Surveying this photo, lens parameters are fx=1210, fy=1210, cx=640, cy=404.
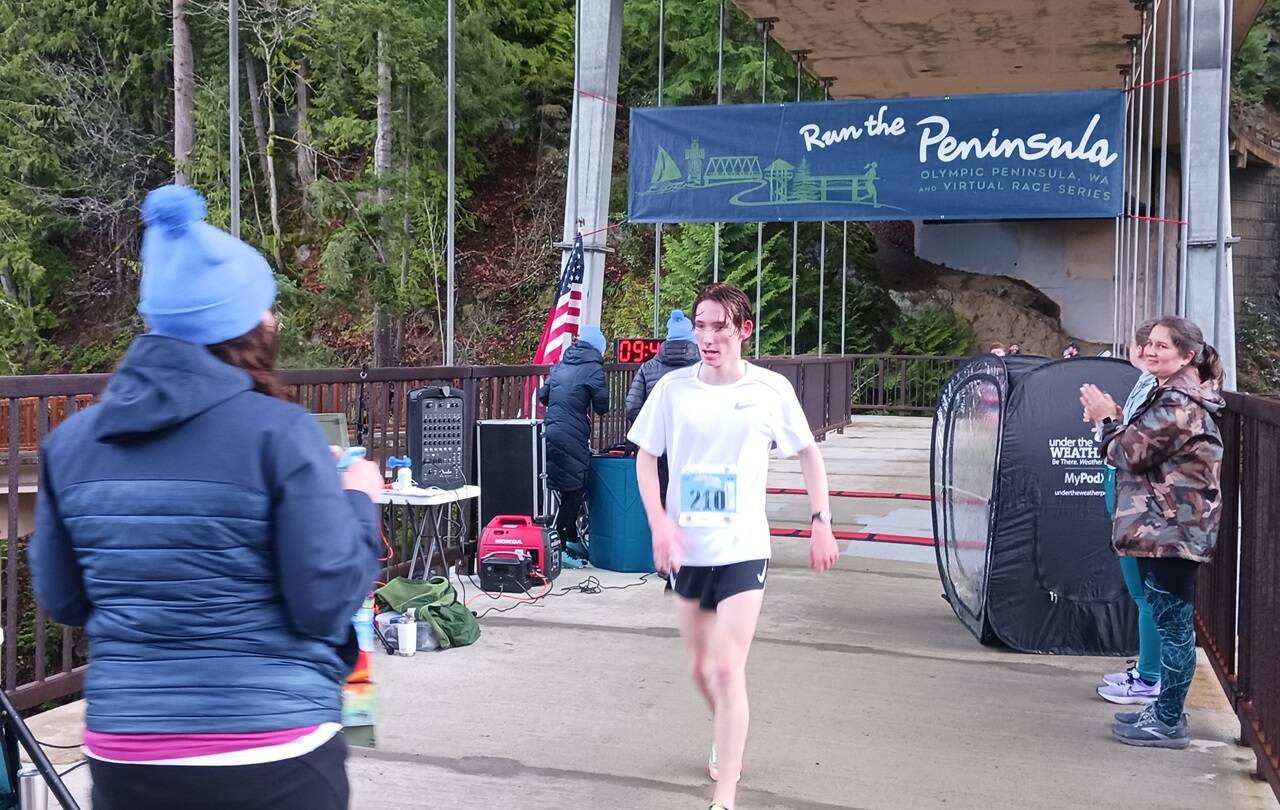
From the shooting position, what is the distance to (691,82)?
117ft

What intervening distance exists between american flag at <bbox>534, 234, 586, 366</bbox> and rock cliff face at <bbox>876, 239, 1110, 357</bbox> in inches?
851

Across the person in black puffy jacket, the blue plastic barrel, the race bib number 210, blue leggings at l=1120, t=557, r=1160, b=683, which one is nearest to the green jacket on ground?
the person in black puffy jacket

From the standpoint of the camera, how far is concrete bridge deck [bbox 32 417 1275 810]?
4.73 meters

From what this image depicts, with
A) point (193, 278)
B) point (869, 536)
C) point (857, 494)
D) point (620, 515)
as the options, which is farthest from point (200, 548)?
point (857, 494)

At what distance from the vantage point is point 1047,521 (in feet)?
21.9

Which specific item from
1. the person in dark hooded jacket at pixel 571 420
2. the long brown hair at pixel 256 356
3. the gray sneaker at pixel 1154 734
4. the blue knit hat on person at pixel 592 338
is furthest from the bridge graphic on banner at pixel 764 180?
the long brown hair at pixel 256 356

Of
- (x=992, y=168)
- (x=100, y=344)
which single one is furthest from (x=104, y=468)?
(x=100, y=344)

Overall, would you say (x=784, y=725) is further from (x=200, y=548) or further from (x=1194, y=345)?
(x=200, y=548)

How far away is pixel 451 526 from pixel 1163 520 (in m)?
5.57

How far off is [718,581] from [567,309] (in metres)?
7.66

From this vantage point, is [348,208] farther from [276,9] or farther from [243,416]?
[243,416]

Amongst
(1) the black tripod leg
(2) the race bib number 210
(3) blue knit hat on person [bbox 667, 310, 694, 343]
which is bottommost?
(1) the black tripod leg

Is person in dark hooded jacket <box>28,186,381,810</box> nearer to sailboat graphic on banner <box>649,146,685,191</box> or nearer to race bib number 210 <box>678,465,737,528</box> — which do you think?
race bib number 210 <box>678,465,737,528</box>

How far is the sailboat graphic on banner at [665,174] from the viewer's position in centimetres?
1185
